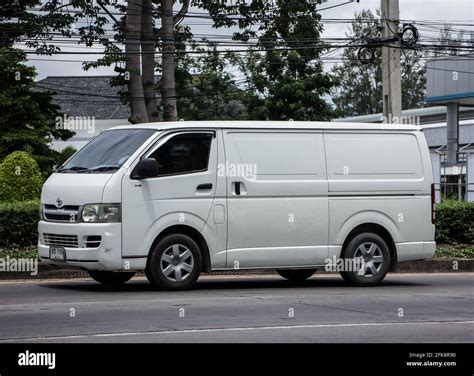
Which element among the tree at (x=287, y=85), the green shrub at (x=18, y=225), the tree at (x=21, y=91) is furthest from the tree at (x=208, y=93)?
the green shrub at (x=18, y=225)

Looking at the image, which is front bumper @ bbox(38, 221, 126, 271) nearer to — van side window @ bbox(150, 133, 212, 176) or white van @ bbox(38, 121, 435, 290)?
white van @ bbox(38, 121, 435, 290)

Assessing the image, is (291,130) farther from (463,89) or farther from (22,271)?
(463,89)

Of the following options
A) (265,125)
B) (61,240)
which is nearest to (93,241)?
(61,240)

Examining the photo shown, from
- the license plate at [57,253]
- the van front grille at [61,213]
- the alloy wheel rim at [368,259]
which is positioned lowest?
the alloy wheel rim at [368,259]

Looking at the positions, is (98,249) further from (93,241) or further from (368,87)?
(368,87)

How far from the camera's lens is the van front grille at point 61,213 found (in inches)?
571

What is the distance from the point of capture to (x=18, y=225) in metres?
19.1

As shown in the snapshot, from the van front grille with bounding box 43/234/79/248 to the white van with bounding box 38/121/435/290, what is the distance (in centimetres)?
2

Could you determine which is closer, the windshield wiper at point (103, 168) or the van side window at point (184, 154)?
the windshield wiper at point (103, 168)

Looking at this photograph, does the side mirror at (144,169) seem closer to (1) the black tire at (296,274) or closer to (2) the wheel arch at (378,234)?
(2) the wheel arch at (378,234)

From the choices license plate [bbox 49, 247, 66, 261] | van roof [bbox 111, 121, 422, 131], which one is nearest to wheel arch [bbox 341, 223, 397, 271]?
van roof [bbox 111, 121, 422, 131]

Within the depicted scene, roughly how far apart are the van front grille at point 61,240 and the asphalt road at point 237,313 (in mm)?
625

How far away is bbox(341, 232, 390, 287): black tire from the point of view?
16125mm
